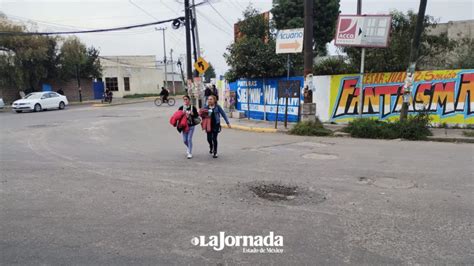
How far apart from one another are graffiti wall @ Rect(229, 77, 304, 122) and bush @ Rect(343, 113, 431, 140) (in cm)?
399

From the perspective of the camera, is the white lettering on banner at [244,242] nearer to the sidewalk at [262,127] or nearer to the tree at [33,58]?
the sidewalk at [262,127]

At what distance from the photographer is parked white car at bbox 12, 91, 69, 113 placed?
25.5 m

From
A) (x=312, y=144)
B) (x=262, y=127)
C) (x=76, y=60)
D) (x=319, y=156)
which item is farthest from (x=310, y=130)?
(x=76, y=60)

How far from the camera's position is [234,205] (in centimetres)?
534

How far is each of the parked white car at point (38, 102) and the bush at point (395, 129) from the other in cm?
2279

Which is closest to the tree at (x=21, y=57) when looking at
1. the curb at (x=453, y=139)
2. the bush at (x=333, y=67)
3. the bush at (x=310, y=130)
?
the bush at (x=333, y=67)

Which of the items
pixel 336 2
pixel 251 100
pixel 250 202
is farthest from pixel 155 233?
pixel 336 2

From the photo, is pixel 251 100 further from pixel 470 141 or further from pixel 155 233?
pixel 155 233

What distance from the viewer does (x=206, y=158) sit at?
8883 millimetres

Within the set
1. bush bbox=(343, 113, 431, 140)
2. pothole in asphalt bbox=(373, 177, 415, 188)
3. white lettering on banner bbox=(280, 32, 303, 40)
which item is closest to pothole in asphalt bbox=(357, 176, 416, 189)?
pothole in asphalt bbox=(373, 177, 415, 188)

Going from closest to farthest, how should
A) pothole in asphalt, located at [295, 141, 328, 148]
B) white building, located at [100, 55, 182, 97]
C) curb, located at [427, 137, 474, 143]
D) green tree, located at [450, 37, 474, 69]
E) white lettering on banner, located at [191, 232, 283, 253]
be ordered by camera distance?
white lettering on banner, located at [191, 232, 283, 253]
pothole in asphalt, located at [295, 141, 328, 148]
curb, located at [427, 137, 474, 143]
green tree, located at [450, 37, 474, 69]
white building, located at [100, 55, 182, 97]

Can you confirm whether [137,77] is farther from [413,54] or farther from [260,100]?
[413,54]

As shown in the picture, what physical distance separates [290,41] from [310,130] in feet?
13.2

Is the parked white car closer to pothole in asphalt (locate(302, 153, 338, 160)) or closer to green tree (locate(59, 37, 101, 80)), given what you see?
green tree (locate(59, 37, 101, 80))
